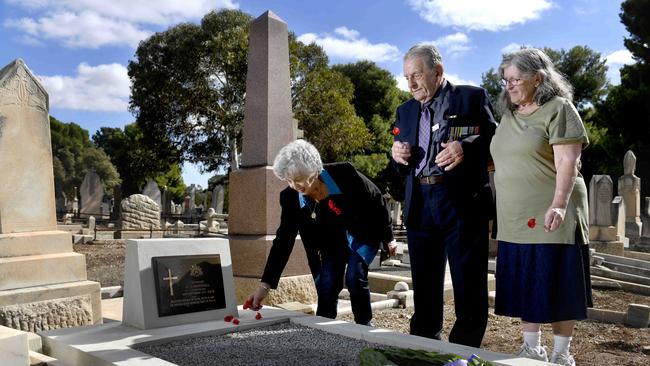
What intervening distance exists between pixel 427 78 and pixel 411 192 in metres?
0.66

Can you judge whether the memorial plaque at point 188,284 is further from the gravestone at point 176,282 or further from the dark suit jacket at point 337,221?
the dark suit jacket at point 337,221

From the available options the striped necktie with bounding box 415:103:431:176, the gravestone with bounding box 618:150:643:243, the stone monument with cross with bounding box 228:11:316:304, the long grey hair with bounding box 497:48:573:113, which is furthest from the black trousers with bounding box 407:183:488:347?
the gravestone with bounding box 618:150:643:243

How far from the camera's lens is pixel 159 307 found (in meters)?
3.58

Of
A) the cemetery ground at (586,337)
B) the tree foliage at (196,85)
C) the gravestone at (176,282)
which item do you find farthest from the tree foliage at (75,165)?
the gravestone at (176,282)

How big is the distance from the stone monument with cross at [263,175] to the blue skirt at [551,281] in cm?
351

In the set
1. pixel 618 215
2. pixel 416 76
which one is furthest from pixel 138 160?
pixel 416 76

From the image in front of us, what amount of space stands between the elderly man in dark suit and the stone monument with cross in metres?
2.97

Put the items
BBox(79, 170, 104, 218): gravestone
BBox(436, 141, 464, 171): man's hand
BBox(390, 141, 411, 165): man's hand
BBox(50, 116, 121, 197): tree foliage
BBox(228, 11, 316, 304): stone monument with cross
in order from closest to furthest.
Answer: BBox(436, 141, 464, 171): man's hand, BBox(390, 141, 411, 165): man's hand, BBox(228, 11, 316, 304): stone monument with cross, BBox(79, 170, 104, 218): gravestone, BBox(50, 116, 121, 197): tree foliage

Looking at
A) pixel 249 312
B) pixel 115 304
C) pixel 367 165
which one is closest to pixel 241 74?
pixel 367 165

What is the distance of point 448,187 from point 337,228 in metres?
0.99

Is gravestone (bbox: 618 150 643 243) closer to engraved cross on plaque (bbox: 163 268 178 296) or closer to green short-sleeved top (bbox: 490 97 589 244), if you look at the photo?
green short-sleeved top (bbox: 490 97 589 244)

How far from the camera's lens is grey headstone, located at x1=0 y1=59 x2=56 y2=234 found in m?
5.05

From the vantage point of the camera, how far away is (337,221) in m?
3.81

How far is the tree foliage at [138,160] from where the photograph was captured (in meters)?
25.6
